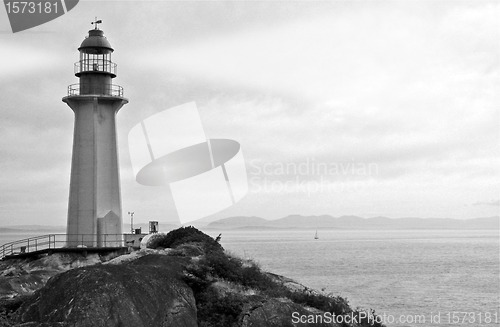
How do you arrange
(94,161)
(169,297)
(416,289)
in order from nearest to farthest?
1. (169,297)
2. (94,161)
3. (416,289)

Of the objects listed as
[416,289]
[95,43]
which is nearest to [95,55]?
[95,43]

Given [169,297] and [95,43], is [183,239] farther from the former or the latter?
[95,43]

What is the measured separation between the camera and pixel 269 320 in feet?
70.9

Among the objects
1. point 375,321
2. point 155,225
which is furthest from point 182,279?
point 155,225

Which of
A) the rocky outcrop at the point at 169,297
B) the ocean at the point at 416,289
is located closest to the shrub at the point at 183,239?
the rocky outcrop at the point at 169,297

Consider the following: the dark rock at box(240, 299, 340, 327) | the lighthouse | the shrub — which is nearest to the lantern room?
the lighthouse

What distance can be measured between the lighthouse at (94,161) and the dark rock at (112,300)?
63.1ft

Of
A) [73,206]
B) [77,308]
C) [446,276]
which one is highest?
[73,206]

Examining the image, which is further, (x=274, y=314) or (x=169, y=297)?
(x=274, y=314)

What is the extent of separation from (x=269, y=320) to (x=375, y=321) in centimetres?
664

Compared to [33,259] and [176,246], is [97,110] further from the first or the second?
[176,246]

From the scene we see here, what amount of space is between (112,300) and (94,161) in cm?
2253

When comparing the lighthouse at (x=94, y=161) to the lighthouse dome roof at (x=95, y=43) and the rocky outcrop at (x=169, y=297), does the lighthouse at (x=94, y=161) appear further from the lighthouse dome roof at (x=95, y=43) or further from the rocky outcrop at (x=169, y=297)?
the rocky outcrop at (x=169, y=297)

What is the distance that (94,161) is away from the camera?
40969mm
